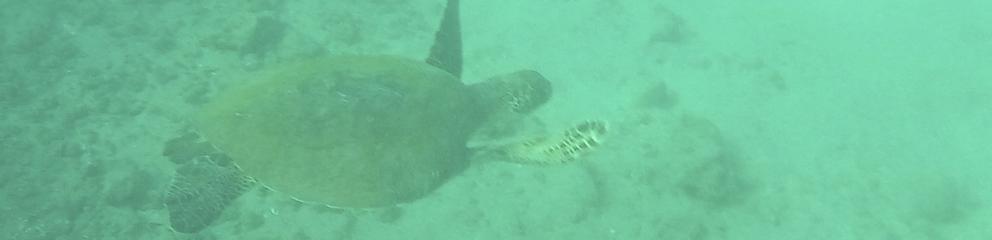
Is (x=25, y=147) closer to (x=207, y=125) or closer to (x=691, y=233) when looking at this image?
(x=207, y=125)

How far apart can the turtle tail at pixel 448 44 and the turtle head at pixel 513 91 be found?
12.8 inches

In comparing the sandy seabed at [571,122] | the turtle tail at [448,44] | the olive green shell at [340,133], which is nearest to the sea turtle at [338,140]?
the olive green shell at [340,133]

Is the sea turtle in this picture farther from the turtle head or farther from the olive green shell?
the turtle head

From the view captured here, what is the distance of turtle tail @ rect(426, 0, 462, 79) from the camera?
187 inches

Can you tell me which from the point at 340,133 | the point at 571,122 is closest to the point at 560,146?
the point at 340,133

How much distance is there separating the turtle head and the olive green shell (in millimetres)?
570

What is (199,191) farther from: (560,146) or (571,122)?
(571,122)

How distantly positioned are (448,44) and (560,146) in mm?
1342

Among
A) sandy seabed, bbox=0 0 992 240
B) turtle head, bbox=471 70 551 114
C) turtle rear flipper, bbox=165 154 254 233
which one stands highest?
turtle head, bbox=471 70 551 114

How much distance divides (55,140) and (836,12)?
10.2 metres

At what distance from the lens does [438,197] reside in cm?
498

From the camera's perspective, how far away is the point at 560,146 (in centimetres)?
387

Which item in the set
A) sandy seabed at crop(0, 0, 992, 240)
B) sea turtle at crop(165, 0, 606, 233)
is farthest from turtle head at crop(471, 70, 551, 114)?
sandy seabed at crop(0, 0, 992, 240)

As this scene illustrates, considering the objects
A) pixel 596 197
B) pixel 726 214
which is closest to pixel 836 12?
pixel 726 214
